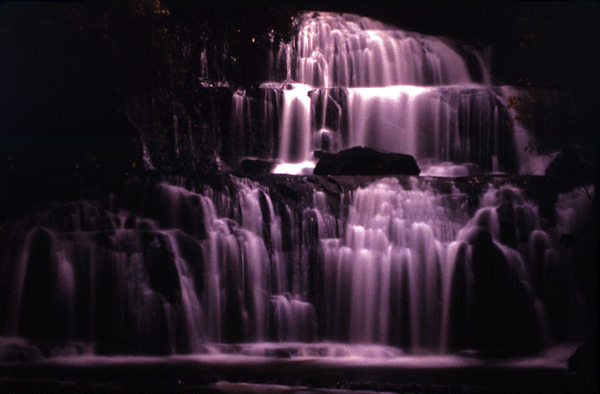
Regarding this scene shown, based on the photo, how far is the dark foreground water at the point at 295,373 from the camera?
586cm

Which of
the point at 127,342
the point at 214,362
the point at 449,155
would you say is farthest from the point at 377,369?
the point at 449,155

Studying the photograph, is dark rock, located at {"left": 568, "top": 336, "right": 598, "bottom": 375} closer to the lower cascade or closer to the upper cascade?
the lower cascade

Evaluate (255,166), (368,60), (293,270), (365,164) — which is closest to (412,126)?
(368,60)

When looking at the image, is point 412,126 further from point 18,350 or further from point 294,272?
point 18,350

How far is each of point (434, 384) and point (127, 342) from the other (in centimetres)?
352

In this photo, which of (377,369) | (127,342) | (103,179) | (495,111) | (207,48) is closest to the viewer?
(377,369)

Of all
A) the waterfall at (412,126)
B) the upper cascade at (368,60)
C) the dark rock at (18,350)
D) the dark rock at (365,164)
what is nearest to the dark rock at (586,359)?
the dark rock at (365,164)

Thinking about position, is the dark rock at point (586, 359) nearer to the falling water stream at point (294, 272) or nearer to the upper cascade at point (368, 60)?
the falling water stream at point (294, 272)

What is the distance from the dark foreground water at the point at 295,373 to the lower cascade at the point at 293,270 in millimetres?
198

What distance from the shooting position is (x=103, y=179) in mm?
7742

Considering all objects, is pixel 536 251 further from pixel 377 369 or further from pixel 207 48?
pixel 207 48

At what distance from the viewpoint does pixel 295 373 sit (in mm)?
6375

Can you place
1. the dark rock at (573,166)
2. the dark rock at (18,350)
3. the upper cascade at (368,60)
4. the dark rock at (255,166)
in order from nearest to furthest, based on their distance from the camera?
the dark rock at (18,350) < the dark rock at (573,166) < the dark rock at (255,166) < the upper cascade at (368,60)

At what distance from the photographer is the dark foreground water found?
5863 millimetres
